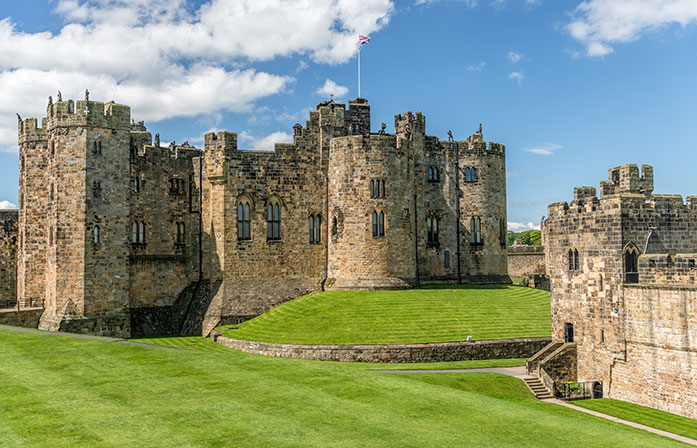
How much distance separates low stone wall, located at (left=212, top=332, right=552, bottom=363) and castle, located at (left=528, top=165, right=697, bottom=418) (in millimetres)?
2841

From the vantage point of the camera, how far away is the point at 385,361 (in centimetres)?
3444

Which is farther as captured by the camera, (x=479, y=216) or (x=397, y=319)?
(x=479, y=216)

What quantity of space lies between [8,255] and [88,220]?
10206 mm

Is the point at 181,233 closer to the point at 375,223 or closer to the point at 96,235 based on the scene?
the point at 96,235

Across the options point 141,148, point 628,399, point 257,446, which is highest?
point 141,148

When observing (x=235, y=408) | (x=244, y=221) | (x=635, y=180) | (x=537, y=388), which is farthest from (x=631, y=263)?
(x=244, y=221)

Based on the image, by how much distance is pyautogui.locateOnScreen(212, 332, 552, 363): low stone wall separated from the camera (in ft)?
113

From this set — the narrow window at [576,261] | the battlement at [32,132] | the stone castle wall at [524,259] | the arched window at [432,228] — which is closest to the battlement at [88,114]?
the battlement at [32,132]

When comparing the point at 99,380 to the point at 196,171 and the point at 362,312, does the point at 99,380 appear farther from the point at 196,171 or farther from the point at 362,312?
the point at 196,171

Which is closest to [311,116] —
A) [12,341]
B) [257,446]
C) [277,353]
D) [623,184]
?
[277,353]

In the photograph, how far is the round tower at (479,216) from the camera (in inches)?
2096

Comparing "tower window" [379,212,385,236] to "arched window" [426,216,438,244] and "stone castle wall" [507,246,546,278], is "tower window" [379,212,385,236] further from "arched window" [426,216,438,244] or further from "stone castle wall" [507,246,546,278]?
"stone castle wall" [507,246,546,278]

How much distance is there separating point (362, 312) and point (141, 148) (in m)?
20.0

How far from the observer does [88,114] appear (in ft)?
133
